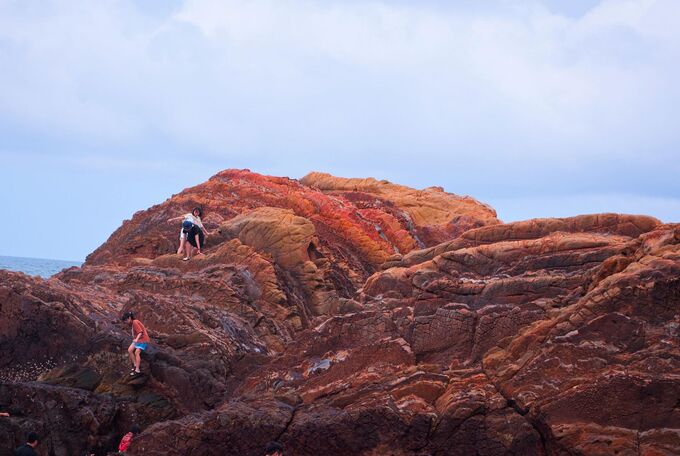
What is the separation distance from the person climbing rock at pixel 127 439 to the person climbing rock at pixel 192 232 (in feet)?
37.3

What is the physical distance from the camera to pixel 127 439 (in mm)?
21922

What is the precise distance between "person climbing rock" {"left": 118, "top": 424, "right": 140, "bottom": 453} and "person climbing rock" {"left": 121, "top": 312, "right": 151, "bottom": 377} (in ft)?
7.20

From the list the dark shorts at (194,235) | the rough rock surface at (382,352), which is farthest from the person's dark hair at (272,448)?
the dark shorts at (194,235)

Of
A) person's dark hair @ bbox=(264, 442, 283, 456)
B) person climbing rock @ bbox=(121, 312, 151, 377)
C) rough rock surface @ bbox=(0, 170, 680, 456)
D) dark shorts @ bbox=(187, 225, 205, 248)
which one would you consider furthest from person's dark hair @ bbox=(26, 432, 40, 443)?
dark shorts @ bbox=(187, 225, 205, 248)

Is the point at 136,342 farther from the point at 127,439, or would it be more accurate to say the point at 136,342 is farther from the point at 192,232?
the point at 192,232

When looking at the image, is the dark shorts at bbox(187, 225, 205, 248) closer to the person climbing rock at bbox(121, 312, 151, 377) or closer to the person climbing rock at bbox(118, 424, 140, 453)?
the person climbing rock at bbox(121, 312, 151, 377)

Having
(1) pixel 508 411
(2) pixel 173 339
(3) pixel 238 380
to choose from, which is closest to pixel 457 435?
(1) pixel 508 411

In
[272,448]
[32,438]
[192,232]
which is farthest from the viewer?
[192,232]

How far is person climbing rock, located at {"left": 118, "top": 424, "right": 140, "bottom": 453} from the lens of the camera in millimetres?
21750

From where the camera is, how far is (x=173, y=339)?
26625 millimetres

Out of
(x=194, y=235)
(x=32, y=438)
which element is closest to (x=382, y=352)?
(x=32, y=438)

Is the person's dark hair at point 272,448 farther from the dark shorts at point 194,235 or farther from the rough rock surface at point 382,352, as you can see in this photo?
the dark shorts at point 194,235

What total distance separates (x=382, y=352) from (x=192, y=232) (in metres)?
11.5

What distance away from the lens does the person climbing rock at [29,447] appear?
64.2 ft
